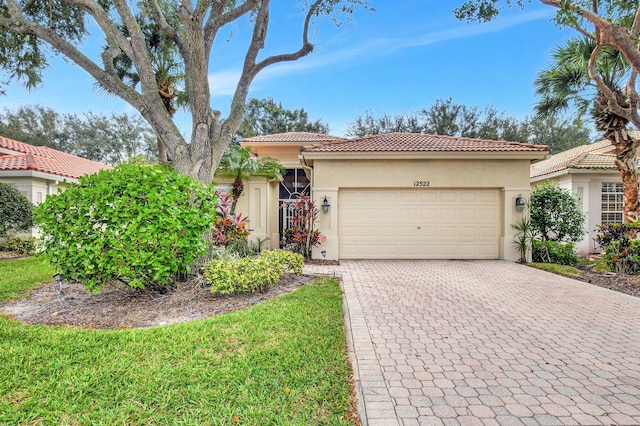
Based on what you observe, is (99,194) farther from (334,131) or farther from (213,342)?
(334,131)

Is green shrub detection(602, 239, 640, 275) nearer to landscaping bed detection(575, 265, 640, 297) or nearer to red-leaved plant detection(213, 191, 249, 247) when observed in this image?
landscaping bed detection(575, 265, 640, 297)

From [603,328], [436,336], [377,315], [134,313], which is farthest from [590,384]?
[134,313]

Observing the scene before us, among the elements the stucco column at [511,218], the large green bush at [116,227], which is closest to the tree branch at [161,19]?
the large green bush at [116,227]

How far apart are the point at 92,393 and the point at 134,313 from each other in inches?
99.6

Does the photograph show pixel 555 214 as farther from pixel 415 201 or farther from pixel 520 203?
pixel 415 201

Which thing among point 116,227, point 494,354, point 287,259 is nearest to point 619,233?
point 494,354

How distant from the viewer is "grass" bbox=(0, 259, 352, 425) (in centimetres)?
259

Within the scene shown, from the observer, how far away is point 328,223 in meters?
11.1

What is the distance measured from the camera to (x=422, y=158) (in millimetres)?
11117

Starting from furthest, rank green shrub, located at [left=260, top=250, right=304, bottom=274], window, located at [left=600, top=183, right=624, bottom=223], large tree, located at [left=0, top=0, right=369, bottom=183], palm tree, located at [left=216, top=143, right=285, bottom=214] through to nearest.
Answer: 1. window, located at [left=600, top=183, right=624, bottom=223]
2. palm tree, located at [left=216, top=143, right=285, bottom=214]
3. green shrub, located at [left=260, top=250, right=304, bottom=274]
4. large tree, located at [left=0, top=0, right=369, bottom=183]

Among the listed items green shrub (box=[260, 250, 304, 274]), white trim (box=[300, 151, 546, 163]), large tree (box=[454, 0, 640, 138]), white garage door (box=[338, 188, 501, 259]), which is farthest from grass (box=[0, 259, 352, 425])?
large tree (box=[454, 0, 640, 138])

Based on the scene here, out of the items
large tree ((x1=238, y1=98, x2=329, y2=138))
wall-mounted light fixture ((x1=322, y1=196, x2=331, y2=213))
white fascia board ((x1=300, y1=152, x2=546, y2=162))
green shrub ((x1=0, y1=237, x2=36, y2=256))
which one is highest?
large tree ((x1=238, y1=98, x2=329, y2=138))

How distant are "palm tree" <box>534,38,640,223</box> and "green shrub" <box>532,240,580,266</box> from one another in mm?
2612

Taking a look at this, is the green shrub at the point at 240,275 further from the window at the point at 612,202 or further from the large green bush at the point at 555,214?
the window at the point at 612,202
